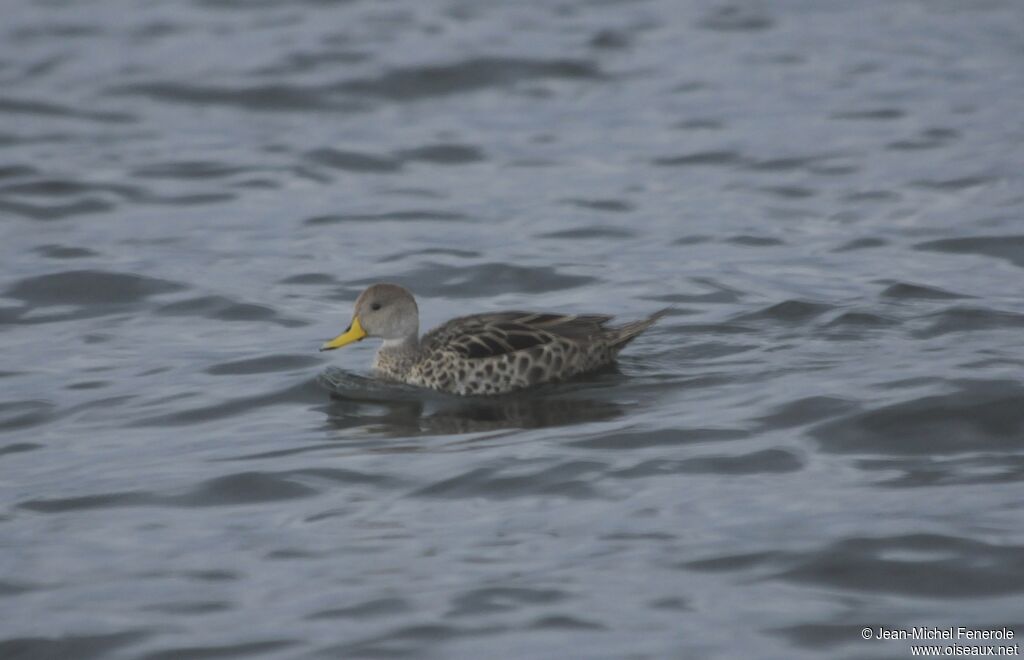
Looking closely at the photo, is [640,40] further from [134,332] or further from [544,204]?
[134,332]

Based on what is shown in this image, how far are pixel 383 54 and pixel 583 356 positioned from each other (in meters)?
12.7

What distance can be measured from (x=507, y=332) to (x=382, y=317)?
831 mm

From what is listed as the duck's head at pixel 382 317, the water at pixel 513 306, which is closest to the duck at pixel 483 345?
the duck's head at pixel 382 317

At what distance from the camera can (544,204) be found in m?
18.0

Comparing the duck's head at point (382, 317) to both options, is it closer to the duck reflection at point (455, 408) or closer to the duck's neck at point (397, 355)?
the duck's neck at point (397, 355)

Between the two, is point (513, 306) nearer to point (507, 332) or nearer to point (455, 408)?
point (507, 332)

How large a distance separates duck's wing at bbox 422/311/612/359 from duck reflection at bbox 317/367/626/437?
0.28 meters

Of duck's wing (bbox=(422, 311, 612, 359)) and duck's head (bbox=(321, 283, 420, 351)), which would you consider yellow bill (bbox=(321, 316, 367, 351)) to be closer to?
duck's head (bbox=(321, 283, 420, 351))

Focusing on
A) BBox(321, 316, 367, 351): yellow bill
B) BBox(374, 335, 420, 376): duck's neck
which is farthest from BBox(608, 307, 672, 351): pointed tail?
BBox(321, 316, 367, 351): yellow bill

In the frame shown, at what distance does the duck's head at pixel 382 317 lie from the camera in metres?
12.5

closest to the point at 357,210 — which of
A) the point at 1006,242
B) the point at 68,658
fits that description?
the point at 1006,242

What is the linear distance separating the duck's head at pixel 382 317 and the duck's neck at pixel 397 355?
0.08ft

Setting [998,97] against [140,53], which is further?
[140,53]

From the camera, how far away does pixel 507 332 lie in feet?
40.3
